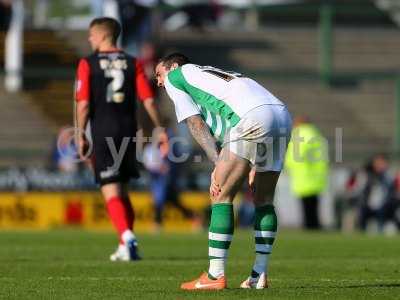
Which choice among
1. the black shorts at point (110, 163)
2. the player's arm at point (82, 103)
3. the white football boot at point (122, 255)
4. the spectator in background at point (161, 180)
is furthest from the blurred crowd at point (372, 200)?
the player's arm at point (82, 103)

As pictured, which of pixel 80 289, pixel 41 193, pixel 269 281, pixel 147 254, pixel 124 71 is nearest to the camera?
pixel 80 289

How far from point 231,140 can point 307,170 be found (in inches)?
527

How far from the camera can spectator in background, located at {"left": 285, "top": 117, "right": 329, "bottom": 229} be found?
21.5m

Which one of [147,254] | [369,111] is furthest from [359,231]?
[147,254]

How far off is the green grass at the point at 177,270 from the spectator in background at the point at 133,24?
33.9 ft

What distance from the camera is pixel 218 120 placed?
8.71 m

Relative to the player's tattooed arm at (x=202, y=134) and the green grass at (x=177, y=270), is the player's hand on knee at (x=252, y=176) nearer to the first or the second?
the player's tattooed arm at (x=202, y=134)

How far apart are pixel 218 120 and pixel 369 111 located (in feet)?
66.4

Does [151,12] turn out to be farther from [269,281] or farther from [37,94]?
[269,281]

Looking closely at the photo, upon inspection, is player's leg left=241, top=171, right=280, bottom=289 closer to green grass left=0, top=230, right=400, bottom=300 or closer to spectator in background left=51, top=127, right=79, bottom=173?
green grass left=0, top=230, right=400, bottom=300

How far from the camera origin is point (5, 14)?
26938 mm

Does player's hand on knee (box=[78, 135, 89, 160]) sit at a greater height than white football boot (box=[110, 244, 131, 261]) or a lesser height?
greater

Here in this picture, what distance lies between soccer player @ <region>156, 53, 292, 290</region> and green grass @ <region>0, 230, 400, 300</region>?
1.02 ft

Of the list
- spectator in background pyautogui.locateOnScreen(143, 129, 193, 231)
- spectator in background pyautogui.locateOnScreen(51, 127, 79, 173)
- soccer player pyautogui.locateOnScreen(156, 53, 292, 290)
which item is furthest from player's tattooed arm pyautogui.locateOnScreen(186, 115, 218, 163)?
spectator in background pyautogui.locateOnScreen(51, 127, 79, 173)
